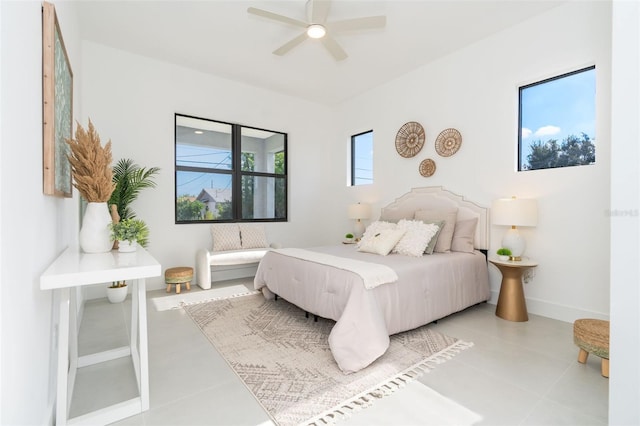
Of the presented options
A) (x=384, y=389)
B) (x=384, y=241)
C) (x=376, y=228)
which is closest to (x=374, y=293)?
(x=384, y=389)

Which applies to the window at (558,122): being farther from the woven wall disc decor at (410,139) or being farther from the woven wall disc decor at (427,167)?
the woven wall disc decor at (410,139)

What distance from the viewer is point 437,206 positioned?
3.88m

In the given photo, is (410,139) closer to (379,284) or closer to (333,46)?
(333,46)

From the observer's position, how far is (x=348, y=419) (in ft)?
4.99

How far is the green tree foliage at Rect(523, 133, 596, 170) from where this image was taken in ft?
9.18

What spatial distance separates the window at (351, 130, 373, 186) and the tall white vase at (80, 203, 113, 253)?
3.92 m

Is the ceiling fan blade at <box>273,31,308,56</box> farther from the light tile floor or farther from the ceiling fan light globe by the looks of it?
the light tile floor

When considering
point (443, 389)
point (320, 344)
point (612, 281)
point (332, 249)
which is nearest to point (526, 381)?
point (443, 389)

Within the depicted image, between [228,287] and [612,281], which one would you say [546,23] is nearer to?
[612,281]

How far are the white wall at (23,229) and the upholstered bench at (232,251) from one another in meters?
2.52

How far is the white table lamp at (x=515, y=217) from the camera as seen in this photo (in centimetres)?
283

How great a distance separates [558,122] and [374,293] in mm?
2620

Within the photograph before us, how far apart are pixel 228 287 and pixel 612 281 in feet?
12.8

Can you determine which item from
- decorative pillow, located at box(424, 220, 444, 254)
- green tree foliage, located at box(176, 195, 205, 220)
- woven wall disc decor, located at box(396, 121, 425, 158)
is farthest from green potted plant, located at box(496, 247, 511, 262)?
green tree foliage, located at box(176, 195, 205, 220)
